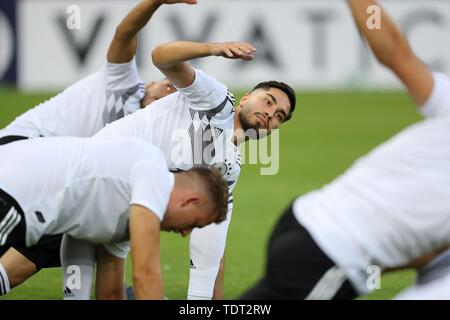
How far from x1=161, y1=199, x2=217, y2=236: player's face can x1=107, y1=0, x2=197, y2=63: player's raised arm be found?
149 centimetres

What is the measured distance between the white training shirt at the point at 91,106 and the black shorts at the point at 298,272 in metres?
2.72

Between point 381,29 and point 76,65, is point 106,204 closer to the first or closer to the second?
point 381,29

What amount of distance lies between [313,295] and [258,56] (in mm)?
14861

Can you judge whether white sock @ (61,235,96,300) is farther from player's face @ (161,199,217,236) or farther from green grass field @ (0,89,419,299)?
green grass field @ (0,89,419,299)

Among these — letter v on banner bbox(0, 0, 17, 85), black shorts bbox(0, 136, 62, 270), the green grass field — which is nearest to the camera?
black shorts bbox(0, 136, 62, 270)

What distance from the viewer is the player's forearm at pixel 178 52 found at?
202 inches

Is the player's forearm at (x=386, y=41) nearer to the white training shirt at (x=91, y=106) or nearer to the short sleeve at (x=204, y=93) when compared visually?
A: the short sleeve at (x=204, y=93)

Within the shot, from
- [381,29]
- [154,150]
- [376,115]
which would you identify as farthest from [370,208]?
[376,115]

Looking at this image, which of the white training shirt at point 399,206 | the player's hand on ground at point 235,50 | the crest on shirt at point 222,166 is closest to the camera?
the white training shirt at point 399,206

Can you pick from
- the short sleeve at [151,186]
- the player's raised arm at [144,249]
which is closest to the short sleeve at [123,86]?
the short sleeve at [151,186]

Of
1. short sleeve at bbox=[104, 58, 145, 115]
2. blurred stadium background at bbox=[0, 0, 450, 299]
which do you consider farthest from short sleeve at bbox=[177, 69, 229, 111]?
blurred stadium background at bbox=[0, 0, 450, 299]

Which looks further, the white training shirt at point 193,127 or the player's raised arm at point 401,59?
the white training shirt at point 193,127

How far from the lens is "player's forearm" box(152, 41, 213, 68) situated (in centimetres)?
514

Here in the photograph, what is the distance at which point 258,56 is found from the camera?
1853 cm
